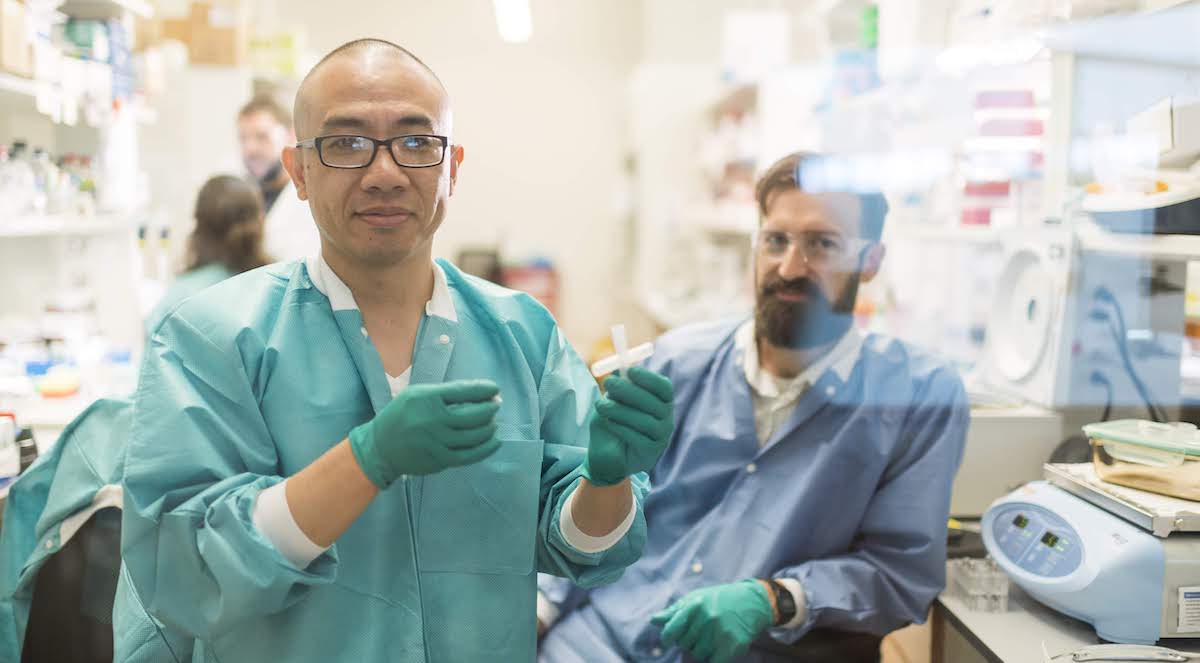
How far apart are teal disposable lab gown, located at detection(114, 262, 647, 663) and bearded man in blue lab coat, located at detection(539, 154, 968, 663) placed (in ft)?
1.32

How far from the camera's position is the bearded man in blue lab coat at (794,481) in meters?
1.60

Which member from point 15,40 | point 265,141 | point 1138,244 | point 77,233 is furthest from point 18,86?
point 1138,244

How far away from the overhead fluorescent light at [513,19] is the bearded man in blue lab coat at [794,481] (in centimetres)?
58

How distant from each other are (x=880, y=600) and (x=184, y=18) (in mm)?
3896

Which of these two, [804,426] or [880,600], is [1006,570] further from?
[804,426]

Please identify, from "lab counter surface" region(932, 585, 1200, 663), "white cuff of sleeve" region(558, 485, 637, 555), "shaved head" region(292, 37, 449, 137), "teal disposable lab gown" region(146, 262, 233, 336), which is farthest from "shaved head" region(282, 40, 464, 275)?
"teal disposable lab gown" region(146, 262, 233, 336)

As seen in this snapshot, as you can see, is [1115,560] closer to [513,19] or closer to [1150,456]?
[1150,456]

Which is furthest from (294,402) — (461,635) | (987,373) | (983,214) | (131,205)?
(131,205)

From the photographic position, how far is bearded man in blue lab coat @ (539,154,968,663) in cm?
160

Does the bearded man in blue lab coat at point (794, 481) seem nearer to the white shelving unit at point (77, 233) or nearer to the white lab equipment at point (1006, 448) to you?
the white lab equipment at point (1006, 448)

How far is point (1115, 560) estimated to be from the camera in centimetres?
137

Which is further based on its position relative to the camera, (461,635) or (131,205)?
(131,205)

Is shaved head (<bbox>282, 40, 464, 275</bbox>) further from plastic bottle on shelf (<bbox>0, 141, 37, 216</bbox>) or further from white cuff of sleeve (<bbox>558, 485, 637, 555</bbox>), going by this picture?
plastic bottle on shelf (<bbox>0, 141, 37, 216</bbox>)

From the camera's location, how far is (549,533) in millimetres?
1304
